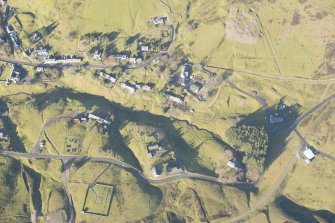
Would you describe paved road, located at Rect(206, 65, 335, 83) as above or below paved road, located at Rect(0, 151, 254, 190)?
above

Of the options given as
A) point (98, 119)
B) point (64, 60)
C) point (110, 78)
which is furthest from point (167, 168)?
point (64, 60)

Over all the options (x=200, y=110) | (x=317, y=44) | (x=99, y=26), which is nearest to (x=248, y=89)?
(x=200, y=110)

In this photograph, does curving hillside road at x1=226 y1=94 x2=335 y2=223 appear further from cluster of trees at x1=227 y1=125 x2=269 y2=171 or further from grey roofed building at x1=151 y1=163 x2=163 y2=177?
grey roofed building at x1=151 y1=163 x2=163 y2=177

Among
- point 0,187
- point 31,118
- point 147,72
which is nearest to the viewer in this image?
point 0,187

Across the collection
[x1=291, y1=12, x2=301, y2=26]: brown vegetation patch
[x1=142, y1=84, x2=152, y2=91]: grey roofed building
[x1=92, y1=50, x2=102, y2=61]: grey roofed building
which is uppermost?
[x1=291, y1=12, x2=301, y2=26]: brown vegetation patch

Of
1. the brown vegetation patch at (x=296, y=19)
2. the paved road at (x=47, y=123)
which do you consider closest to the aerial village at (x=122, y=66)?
the paved road at (x=47, y=123)

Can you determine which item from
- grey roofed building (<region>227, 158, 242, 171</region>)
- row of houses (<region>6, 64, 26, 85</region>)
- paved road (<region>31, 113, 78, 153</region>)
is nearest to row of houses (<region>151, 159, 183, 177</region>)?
grey roofed building (<region>227, 158, 242, 171</region>)

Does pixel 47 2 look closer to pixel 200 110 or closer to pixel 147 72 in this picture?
pixel 147 72
